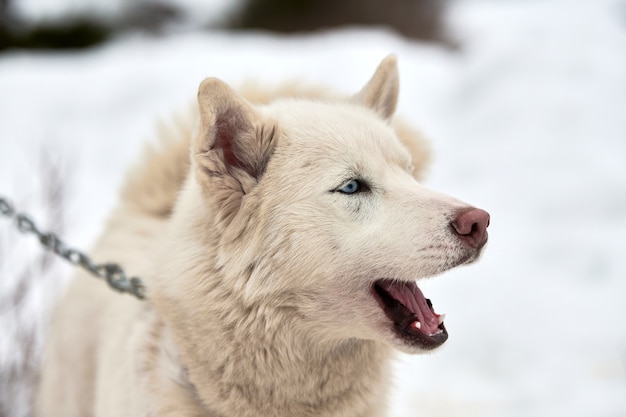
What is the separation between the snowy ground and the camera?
4320 mm

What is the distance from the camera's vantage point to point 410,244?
2.04 m

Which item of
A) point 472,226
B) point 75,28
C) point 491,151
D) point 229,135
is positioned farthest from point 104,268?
point 75,28

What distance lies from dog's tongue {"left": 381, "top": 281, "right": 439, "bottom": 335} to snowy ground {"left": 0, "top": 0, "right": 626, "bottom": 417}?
1.71 ft

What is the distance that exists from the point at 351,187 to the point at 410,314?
1.53 ft

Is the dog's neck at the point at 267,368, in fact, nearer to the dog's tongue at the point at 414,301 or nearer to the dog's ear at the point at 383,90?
the dog's tongue at the point at 414,301

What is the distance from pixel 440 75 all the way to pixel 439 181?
8.95ft

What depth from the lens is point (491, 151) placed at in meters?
7.17

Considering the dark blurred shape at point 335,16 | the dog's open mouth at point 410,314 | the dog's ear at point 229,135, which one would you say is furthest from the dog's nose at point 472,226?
the dark blurred shape at point 335,16

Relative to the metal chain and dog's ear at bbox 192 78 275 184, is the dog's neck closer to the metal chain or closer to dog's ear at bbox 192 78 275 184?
the metal chain

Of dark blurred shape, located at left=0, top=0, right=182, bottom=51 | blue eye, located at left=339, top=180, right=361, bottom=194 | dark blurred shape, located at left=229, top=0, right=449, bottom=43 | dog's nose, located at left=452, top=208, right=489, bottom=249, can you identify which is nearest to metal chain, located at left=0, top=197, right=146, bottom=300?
blue eye, located at left=339, top=180, right=361, bottom=194

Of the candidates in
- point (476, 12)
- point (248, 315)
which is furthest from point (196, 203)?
point (476, 12)

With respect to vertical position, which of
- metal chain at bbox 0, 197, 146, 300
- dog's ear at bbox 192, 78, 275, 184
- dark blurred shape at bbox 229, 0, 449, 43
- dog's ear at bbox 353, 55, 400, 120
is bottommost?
metal chain at bbox 0, 197, 146, 300

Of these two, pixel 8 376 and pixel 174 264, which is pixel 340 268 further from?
pixel 8 376

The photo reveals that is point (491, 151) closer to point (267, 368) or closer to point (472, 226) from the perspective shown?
point (472, 226)
